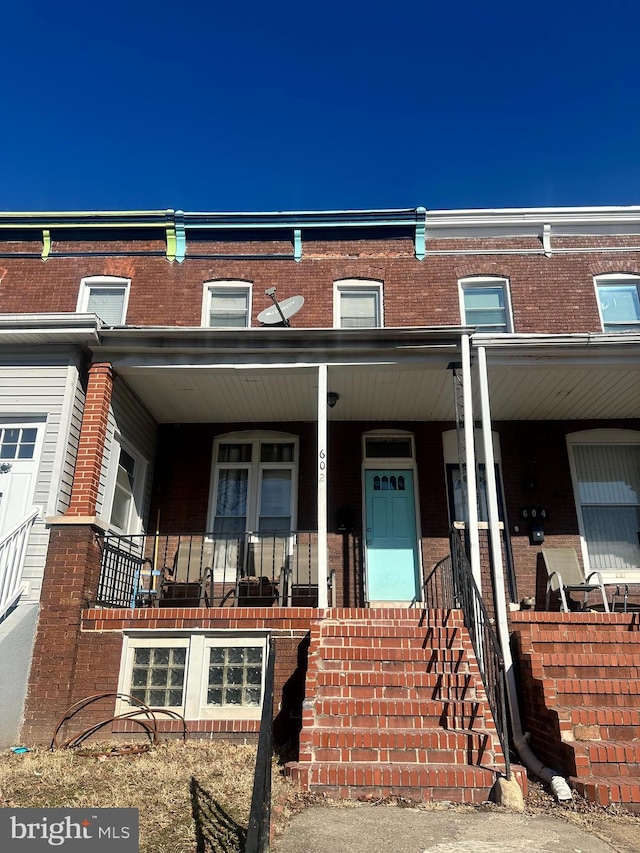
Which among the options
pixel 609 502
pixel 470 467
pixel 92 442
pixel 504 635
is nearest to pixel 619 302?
pixel 609 502

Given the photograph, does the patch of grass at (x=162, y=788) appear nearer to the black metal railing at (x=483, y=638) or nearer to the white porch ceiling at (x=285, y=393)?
the black metal railing at (x=483, y=638)

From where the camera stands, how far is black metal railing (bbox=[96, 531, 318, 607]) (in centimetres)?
754

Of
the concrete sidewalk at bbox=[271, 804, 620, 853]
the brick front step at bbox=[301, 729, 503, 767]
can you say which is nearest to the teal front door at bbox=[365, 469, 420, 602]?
the brick front step at bbox=[301, 729, 503, 767]

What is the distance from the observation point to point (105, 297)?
1035cm

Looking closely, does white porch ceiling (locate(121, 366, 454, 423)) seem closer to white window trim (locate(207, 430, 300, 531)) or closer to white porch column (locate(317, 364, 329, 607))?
white window trim (locate(207, 430, 300, 531))

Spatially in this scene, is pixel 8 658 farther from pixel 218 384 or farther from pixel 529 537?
pixel 529 537

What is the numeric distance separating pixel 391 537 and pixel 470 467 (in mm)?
2499

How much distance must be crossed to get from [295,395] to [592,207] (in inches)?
241

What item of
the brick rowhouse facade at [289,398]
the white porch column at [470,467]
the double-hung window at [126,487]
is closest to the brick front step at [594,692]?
the white porch column at [470,467]

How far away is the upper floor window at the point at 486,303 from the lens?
9.93 metres

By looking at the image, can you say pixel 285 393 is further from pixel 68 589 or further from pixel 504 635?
pixel 504 635

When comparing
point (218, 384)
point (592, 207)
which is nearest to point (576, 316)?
point (592, 207)

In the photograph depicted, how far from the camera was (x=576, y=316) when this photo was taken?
980cm

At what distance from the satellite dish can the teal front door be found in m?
2.65
